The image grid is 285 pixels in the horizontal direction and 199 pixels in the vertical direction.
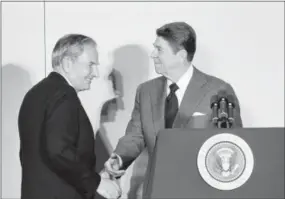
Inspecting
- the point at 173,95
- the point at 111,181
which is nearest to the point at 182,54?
the point at 173,95

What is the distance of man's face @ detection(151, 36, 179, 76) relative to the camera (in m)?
2.87

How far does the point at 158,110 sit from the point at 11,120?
1268 millimetres

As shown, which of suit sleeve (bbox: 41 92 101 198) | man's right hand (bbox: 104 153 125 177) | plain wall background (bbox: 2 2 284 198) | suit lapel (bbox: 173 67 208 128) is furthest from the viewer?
plain wall background (bbox: 2 2 284 198)

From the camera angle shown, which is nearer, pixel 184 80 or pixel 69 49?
pixel 69 49

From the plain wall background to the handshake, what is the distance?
1138mm

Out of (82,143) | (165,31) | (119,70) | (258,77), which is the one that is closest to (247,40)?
(258,77)

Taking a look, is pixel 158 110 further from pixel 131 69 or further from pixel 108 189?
pixel 131 69

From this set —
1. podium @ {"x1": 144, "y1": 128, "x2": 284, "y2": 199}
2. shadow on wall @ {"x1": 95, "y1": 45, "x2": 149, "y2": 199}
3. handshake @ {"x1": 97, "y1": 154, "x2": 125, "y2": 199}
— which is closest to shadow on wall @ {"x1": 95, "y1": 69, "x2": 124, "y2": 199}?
shadow on wall @ {"x1": 95, "y1": 45, "x2": 149, "y2": 199}

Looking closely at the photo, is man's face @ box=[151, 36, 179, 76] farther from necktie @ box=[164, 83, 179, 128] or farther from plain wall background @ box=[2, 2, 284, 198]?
plain wall background @ box=[2, 2, 284, 198]

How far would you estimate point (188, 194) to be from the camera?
73.2 inches

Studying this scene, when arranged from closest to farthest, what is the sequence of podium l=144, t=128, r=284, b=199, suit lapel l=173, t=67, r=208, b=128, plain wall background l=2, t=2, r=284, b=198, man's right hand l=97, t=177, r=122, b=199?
podium l=144, t=128, r=284, b=199
man's right hand l=97, t=177, r=122, b=199
suit lapel l=173, t=67, r=208, b=128
plain wall background l=2, t=2, r=284, b=198

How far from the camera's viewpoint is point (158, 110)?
9.50ft

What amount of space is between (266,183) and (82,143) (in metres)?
0.81

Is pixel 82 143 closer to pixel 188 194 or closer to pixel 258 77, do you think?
pixel 188 194
